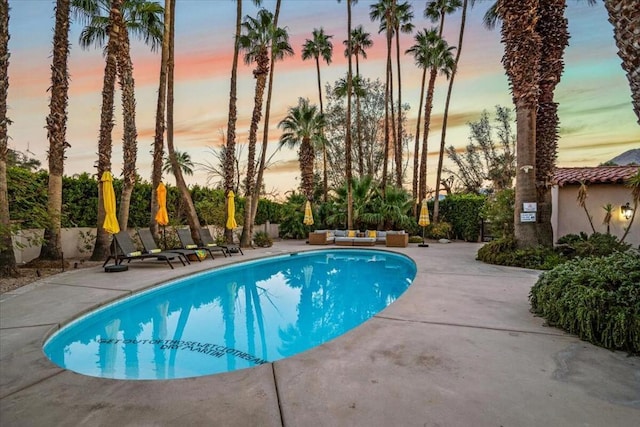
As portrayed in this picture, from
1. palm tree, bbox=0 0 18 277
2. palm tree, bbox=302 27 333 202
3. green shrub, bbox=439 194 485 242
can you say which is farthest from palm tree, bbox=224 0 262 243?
green shrub, bbox=439 194 485 242

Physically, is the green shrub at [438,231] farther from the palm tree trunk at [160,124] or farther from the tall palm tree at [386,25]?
the palm tree trunk at [160,124]

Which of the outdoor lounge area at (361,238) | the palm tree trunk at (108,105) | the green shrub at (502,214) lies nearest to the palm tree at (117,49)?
the palm tree trunk at (108,105)

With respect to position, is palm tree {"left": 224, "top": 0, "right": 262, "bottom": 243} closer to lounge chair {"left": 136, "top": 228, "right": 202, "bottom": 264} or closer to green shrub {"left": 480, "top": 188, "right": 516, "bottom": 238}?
lounge chair {"left": 136, "top": 228, "right": 202, "bottom": 264}

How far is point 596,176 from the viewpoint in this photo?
37.1ft

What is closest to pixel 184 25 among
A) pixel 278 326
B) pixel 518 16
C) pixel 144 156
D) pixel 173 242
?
pixel 144 156

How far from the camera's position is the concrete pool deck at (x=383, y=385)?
2408 millimetres

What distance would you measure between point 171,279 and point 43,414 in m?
5.93

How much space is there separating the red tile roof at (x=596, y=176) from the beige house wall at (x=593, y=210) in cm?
28

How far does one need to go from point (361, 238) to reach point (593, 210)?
8876 mm

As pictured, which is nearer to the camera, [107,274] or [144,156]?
[107,274]

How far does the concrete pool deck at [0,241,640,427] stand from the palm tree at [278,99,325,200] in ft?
57.7

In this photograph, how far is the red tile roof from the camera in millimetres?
10703

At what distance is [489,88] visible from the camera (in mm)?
19594

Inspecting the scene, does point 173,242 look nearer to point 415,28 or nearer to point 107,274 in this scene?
point 107,274
